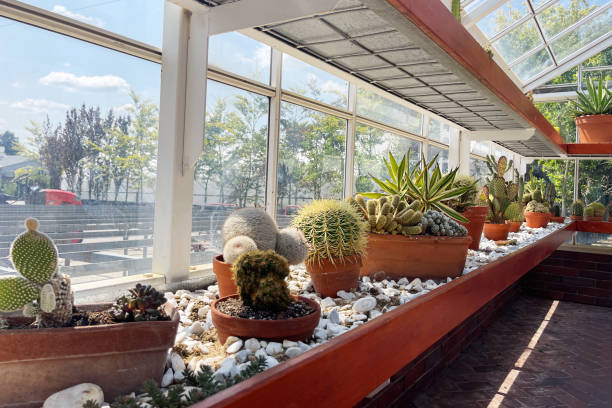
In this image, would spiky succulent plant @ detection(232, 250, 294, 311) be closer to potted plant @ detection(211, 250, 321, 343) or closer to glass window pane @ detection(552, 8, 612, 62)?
potted plant @ detection(211, 250, 321, 343)

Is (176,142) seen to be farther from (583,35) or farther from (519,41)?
(583,35)

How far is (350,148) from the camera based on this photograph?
5012 millimetres

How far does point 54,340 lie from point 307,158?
3703 mm

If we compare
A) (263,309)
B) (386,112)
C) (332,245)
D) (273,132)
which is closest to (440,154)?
(386,112)

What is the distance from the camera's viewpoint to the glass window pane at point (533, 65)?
8938mm

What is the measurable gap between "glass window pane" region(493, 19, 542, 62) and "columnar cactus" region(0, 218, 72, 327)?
8.49m

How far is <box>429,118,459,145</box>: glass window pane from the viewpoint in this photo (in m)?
7.17

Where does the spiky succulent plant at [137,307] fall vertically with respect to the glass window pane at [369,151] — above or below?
below

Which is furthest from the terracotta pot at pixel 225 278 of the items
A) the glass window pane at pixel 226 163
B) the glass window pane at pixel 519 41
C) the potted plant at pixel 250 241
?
the glass window pane at pixel 519 41

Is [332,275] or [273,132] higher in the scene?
[273,132]

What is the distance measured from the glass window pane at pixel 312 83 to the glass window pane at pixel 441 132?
107 inches

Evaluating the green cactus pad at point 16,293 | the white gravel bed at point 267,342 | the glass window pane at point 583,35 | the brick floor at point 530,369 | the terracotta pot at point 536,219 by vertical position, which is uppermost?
the glass window pane at point 583,35

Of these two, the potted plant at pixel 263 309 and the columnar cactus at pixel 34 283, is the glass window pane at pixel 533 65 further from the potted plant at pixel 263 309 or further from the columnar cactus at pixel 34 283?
the columnar cactus at pixel 34 283

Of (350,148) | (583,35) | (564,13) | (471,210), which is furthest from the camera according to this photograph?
(583,35)
